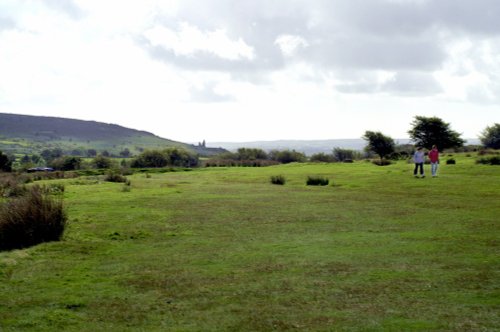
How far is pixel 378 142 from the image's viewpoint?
75312mm

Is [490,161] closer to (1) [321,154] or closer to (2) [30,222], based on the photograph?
(2) [30,222]

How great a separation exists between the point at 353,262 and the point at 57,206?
29.8ft

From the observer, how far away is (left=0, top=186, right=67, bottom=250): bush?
13516 millimetres

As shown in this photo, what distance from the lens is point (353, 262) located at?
11.1 metres

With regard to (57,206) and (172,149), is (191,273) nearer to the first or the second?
(57,206)

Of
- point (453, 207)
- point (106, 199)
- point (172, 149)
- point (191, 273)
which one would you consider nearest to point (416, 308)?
point (191, 273)

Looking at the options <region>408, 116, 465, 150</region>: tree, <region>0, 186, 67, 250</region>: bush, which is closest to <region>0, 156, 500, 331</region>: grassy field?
<region>0, 186, 67, 250</region>: bush

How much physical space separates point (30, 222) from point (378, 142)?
67.0 m

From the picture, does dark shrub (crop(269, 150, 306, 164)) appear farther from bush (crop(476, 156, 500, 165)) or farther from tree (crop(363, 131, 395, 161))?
bush (crop(476, 156, 500, 165))

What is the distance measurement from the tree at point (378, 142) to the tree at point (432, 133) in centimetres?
928

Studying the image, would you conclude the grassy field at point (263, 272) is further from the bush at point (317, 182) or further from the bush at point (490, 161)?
the bush at point (490, 161)

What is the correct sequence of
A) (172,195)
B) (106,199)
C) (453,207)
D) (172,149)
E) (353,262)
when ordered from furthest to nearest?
(172,149) < (172,195) < (106,199) < (453,207) < (353,262)

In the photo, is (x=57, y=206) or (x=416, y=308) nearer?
(x=416, y=308)

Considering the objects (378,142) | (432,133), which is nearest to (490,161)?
(378,142)
